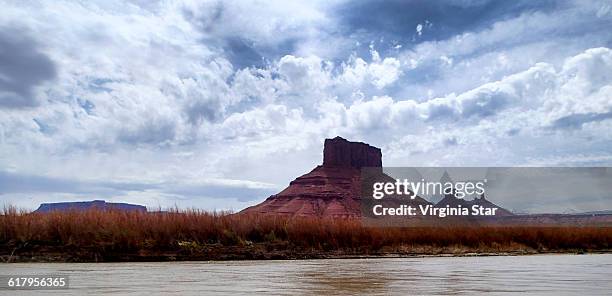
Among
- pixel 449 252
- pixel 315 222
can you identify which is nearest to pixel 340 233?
pixel 315 222

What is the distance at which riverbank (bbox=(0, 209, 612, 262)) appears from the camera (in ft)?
80.3

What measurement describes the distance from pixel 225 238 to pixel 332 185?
397ft

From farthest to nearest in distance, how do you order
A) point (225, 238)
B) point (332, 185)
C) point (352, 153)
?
point (352, 153)
point (332, 185)
point (225, 238)

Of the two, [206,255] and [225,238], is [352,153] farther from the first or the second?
[206,255]

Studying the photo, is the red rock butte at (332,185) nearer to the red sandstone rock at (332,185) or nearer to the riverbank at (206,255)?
the red sandstone rock at (332,185)

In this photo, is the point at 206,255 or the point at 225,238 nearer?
the point at 206,255

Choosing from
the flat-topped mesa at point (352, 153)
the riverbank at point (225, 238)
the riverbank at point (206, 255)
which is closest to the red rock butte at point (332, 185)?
the flat-topped mesa at point (352, 153)

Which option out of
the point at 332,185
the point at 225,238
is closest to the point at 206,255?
the point at 225,238

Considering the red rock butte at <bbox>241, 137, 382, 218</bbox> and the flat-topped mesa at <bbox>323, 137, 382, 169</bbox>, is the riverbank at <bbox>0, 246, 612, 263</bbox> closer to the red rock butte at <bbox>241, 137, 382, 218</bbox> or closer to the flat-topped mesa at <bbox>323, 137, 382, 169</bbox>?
the red rock butte at <bbox>241, 137, 382, 218</bbox>

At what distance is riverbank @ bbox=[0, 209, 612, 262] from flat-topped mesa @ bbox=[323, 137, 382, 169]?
12031cm

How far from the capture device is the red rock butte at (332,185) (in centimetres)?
13562

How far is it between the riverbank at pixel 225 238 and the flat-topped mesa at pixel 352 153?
12031 cm

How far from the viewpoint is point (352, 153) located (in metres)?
160

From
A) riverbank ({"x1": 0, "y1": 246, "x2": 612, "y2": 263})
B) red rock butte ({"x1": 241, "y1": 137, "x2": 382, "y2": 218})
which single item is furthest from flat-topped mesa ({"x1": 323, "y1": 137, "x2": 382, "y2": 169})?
riverbank ({"x1": 0, "y1": 246, "x2": 612, "y2": 263})
